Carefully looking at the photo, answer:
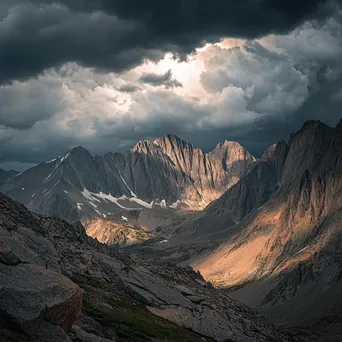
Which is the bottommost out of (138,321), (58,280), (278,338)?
(278,338)

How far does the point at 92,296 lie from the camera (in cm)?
6169

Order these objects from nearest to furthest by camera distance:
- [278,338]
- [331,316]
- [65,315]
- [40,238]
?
[65,315] → [40,238] → [278,338] → [331,316]

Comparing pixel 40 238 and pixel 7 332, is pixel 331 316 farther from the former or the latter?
pixel 7 332

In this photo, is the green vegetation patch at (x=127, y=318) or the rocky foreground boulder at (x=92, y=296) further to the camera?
the green vegetation patch at (x=127, y=318)

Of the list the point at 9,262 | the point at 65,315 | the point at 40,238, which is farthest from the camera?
the point at 40,238

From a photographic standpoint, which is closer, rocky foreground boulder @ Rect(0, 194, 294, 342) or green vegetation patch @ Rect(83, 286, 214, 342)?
rocky foreground boulder @ Rect(0, 194, 294, 342)

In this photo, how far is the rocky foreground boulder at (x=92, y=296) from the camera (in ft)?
120

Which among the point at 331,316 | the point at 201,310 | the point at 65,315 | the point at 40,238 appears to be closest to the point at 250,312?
the point at 201,310

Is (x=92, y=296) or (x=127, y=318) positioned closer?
(x=127, y=318)

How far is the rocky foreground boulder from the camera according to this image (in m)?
36.5

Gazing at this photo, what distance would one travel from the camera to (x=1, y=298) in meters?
35.6

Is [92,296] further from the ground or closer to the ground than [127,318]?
further from the ground

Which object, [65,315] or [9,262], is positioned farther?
[9,262]

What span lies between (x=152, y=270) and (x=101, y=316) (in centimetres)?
3783
